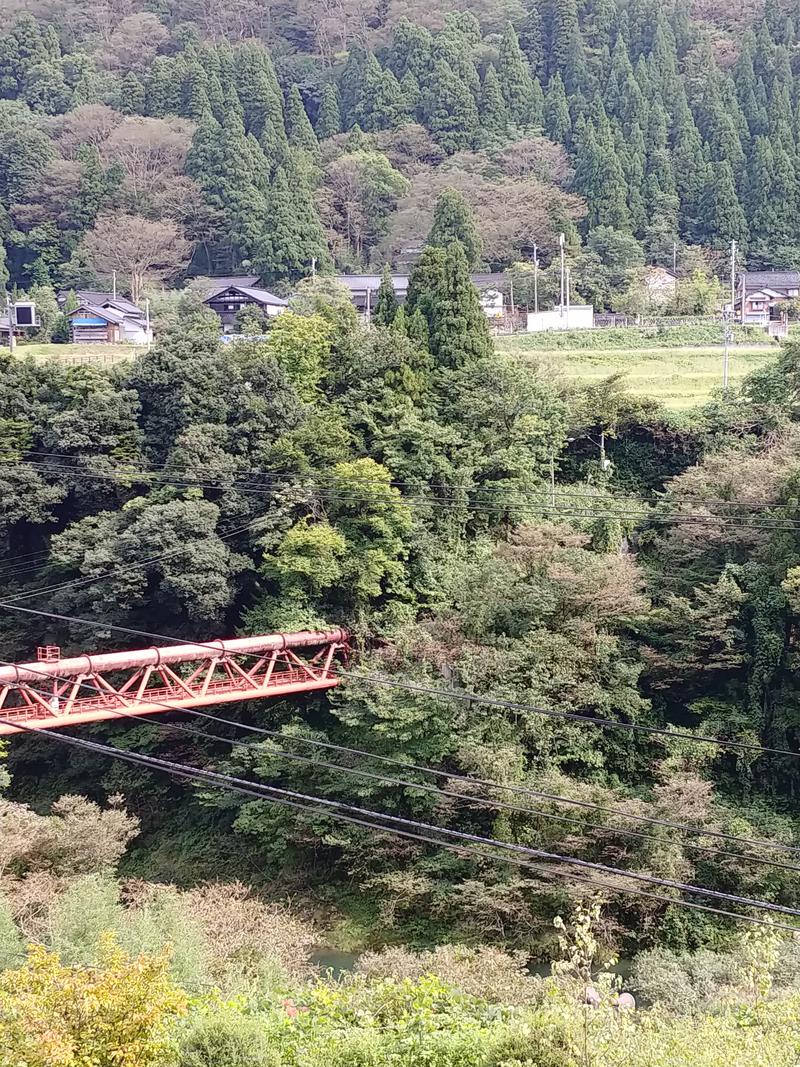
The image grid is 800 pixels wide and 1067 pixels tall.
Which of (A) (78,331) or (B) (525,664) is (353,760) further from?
(A) (78,331)

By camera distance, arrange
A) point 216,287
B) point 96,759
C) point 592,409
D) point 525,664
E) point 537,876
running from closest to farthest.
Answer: point 537,876 → point 525,664 → point 96,759 → point 592,409 → point 216,287

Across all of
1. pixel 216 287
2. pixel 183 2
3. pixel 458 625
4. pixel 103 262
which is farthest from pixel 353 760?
pixel 183 2

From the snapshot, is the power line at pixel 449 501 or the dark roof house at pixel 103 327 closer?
the power line at pixel 449 501

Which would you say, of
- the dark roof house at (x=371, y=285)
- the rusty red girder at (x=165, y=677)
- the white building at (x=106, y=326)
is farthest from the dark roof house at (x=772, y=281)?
the rusty red girder at (x=165, y=677)

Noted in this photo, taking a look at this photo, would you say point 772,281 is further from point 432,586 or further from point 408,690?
point 408,690

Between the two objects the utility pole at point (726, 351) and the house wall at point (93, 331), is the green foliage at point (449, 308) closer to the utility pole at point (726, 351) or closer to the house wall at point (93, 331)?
the utility pole at point (726, 351)

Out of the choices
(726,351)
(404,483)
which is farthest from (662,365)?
(404,483)

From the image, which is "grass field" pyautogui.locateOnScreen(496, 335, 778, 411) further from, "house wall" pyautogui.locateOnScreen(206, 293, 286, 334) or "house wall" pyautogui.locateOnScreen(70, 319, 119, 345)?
"house wall" pyautogui.locateOnScreen(70, 319, 119, 345)
